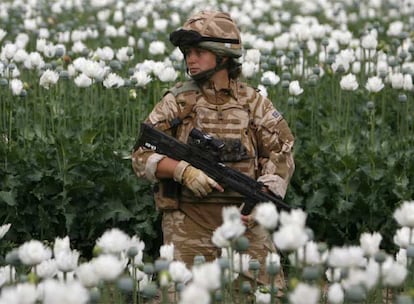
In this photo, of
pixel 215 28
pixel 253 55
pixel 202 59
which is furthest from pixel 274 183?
pixel 253 55

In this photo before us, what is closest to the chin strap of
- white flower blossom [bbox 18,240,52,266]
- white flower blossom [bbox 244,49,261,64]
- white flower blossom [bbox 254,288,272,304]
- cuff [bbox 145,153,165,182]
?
cuff [bbox 145,153,165,182]

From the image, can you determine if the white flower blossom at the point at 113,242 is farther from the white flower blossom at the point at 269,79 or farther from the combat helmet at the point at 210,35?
the white flower blossom at the point at 269,79

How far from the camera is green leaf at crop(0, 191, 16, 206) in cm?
650

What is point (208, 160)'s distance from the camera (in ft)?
16.9

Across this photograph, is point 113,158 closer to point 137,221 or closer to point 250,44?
point 137,221

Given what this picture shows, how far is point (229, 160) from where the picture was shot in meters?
5.28

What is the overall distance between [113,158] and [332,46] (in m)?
3.13

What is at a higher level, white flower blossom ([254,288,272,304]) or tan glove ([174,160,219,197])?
tan glove ([174,160,219,197])

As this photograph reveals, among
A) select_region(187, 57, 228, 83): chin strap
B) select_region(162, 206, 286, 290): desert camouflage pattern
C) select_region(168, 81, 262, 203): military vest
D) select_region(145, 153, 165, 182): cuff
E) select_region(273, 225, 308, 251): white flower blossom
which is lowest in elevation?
select_region(162, 206, 286, 290): desert camouflage pattern

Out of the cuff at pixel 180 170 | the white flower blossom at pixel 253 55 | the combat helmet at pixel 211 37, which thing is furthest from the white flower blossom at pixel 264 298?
the white flower blossom at pixel 253 55

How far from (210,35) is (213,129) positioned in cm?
46

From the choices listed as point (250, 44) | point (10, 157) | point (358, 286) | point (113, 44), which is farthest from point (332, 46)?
point (358, 286)

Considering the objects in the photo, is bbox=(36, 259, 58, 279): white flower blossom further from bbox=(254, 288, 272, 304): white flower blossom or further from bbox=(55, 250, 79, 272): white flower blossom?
bbox=(254, 288, 272, 304): white flower blossom

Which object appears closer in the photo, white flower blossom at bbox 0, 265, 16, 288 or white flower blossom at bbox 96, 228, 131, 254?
white flower blossom at bbox 96, 228, 131, 254
